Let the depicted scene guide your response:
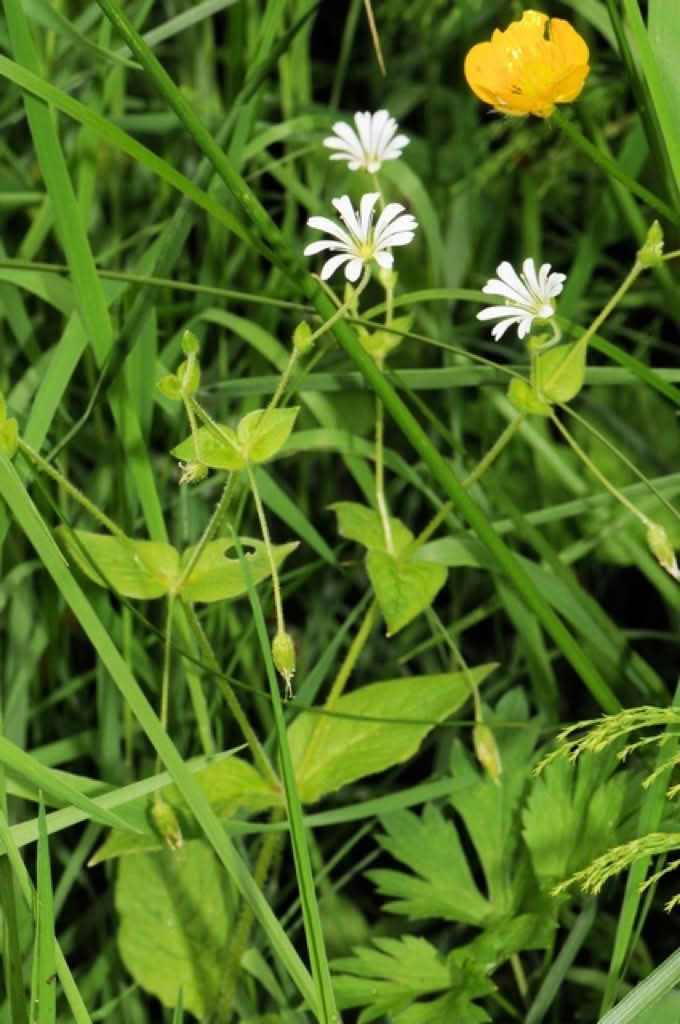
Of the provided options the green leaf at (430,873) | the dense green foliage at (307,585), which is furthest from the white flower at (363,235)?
the green leaf at (430,873)

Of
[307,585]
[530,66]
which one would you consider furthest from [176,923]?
[530,66]

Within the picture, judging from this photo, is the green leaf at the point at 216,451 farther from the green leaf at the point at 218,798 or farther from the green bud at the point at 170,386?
the green leaf at the point at 218,798

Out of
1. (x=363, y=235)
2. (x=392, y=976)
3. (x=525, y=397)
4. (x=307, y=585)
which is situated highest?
(x=363, y=235)

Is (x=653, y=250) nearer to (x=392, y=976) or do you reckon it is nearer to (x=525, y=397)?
(x=525, y=397)

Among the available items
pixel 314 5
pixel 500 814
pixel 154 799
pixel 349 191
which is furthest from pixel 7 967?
pixel 349 191

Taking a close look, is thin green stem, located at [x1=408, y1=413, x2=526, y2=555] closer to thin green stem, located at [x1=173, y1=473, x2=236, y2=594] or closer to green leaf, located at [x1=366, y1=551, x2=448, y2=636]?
green leaf, located at [x1=366, y1=551, x2=448, y2=636]

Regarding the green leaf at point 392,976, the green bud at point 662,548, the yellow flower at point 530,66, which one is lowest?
the green leaf at point 392,976

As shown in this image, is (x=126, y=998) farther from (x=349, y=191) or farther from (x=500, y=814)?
(x=349, y=191)
